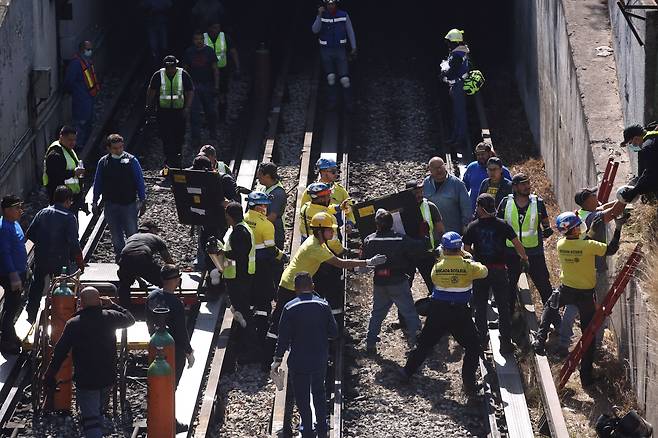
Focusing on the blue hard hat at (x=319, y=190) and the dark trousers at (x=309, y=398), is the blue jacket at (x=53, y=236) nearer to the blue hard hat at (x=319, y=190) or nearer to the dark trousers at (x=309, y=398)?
the blue hard hat at (x=319, y=190)

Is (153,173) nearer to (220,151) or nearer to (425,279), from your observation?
(220,151)

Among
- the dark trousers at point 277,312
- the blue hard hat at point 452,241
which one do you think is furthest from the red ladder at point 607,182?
the dark trousers at point 277,312

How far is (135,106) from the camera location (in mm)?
23641

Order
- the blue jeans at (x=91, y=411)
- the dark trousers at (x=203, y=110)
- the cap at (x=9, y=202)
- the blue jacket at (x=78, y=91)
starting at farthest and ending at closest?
the blue jacket at (x=78, y=91)
the dark trousers at (x=203, y=110)
the cap at (x=9, y=202)
the blue jeans at (x=91, y=411)

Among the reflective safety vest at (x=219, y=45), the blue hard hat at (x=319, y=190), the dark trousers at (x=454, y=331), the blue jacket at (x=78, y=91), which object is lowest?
the dark trousers at (x=454, y=331)

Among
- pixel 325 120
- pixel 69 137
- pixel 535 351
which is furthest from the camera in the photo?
pixel 325 120

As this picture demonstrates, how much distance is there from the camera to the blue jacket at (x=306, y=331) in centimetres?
1313

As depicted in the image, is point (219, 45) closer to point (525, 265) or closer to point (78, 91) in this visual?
point (78, 91)

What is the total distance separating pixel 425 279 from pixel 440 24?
12.9 metres

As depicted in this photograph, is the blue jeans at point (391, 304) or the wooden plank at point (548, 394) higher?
the blue jeans at point (391, 304)

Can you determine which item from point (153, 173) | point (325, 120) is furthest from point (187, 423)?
point (325, 120)

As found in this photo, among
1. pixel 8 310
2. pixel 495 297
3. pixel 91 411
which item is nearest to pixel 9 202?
pixel 8 310

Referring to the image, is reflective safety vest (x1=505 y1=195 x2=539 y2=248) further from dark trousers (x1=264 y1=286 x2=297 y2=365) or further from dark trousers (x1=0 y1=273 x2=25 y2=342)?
dark trousers (x1=0 y1=273 x2=25 y2=342)

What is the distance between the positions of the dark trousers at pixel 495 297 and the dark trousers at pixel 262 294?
2.12 metres
